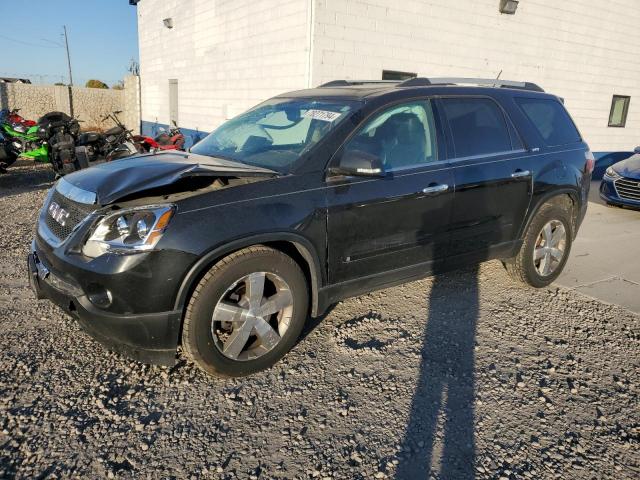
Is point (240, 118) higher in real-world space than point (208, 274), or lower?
higher

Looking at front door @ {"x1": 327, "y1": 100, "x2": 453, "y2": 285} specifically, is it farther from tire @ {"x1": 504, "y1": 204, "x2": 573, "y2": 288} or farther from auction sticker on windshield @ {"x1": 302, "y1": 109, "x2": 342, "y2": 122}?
tire @ {"x1": 504, "y1": 204, "x2": 573, "y2": 288}

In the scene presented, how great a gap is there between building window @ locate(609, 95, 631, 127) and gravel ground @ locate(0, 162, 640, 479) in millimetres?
12019

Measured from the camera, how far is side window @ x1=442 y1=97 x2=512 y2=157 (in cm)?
391

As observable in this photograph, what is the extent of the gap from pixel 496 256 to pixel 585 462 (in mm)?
2152

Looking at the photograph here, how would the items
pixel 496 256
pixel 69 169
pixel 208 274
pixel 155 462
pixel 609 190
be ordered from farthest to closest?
pixel 69 169, pixel 609 190, pixel 496 256, pixel 208 274, pixel 155 462

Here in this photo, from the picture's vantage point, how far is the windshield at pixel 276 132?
3.40m

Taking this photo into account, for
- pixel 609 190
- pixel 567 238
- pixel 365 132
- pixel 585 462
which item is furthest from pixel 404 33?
pixel 585 462

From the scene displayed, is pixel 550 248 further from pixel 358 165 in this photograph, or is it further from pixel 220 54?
pixel 220 54

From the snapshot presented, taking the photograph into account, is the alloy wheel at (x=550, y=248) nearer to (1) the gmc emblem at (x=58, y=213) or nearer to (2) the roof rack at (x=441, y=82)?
(2) the roof rack at (x=441, y=82)

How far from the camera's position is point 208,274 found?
9.18 ft

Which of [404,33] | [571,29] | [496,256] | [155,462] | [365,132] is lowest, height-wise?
[155,462]

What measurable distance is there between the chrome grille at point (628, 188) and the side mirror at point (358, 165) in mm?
7188

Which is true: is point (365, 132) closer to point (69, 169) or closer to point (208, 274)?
point (208, 274)

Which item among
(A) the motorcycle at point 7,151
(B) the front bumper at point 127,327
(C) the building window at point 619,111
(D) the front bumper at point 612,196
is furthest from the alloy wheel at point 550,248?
(C) the building window at point 619,111
